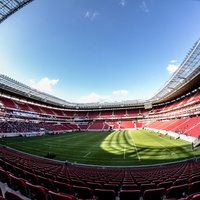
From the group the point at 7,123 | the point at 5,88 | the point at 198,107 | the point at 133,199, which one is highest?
the point at 5,88

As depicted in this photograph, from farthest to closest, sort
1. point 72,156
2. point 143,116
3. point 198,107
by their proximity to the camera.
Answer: point 143,116 < point 198,107 < point 72,156

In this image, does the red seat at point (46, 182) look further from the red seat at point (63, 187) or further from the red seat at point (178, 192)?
the red seat at point (178, 192)

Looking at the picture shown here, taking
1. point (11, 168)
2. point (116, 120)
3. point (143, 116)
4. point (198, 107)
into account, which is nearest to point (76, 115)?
point (116, 120)

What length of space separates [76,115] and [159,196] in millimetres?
81549

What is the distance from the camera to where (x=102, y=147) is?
93.8 feet

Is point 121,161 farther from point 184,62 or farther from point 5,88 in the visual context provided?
point 5,88

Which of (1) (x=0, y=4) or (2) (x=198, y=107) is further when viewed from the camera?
(2) (x=198, y=107)

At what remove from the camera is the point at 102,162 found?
1947 cm

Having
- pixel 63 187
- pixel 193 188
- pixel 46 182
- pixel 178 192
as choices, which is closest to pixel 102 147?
pixel 46 182

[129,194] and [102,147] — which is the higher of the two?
[129,194]

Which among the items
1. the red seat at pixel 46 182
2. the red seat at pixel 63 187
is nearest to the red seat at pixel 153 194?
the red seat at pixel 63 187

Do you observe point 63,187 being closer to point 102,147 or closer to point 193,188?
point 193,188

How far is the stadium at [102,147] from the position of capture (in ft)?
16.5

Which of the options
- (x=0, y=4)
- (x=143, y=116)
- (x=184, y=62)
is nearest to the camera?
(x=0, y=4)
